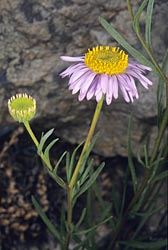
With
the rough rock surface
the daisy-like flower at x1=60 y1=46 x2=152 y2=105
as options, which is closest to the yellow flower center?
the daisy-like flower at x1=60 y1=46 x2=152 y2=105

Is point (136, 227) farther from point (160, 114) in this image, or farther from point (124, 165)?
point (160, 114)

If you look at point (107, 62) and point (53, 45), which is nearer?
point (107, 62)

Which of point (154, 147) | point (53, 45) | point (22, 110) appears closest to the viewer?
point (22, 110)

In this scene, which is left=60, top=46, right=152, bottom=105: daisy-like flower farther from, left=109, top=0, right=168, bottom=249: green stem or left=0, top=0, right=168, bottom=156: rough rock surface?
left=0, top=0, right=168, bottom=156: rough rock surface

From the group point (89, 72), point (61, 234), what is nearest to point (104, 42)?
point (89, 72)

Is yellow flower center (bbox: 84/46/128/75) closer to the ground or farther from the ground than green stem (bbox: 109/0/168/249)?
farther from the ground

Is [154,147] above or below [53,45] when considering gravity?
below

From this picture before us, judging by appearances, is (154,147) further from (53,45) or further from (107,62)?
(53,45)

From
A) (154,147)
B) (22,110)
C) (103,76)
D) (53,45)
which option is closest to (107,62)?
(103,76)
